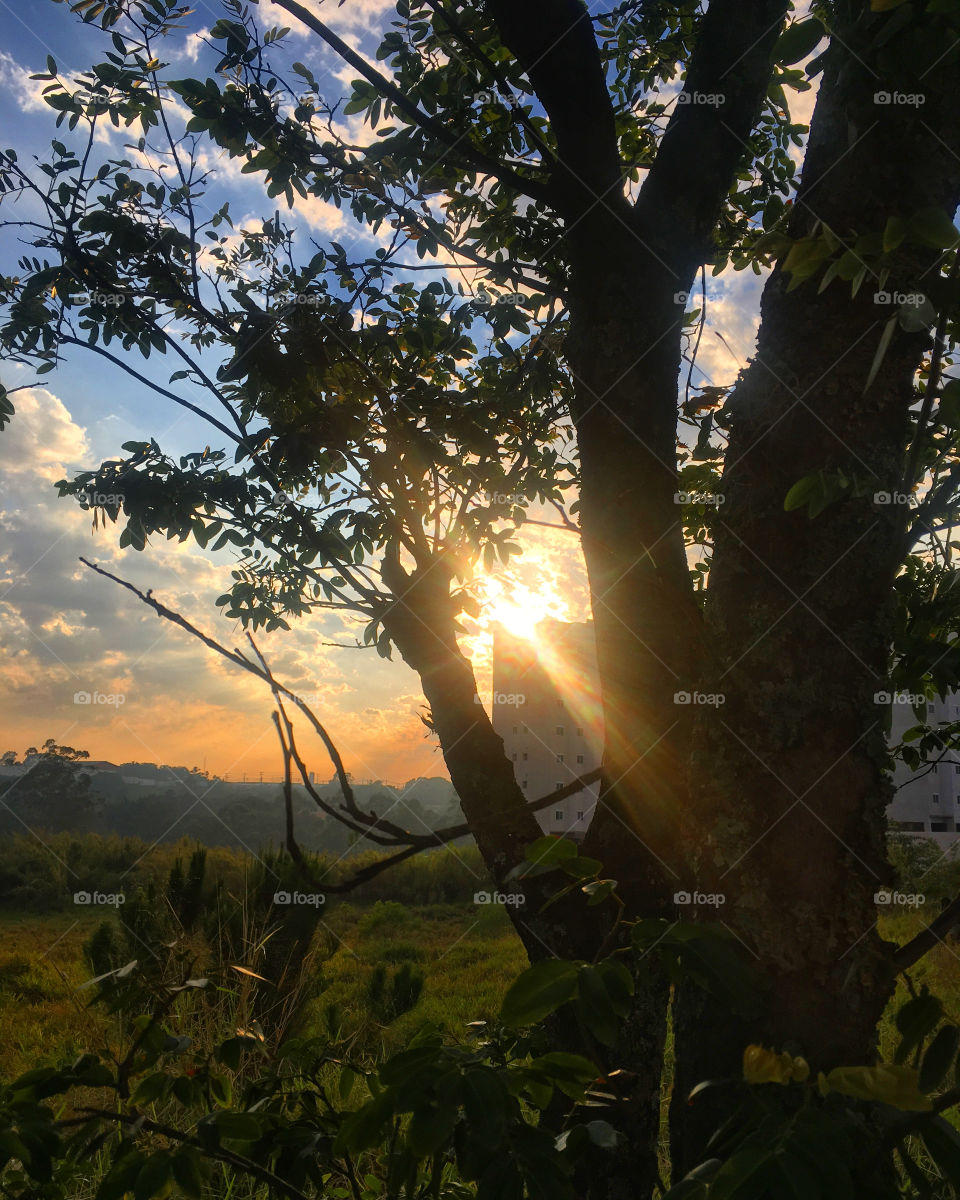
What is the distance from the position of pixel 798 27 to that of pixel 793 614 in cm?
65

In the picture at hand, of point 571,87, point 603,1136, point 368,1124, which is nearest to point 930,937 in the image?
point 603,1136

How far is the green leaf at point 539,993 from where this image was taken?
0.66 meters

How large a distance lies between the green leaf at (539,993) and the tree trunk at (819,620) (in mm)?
323

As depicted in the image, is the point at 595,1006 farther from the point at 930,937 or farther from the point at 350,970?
the point at 350,970

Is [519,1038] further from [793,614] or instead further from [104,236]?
[104,236]

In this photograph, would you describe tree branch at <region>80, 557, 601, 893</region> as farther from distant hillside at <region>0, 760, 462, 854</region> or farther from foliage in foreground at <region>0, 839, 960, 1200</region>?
distant hillside at <region>0, 760, 462, 854</region>

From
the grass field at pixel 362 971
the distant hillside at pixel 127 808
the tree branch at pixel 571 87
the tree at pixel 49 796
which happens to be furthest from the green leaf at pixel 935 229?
the tree at pixel 49 796

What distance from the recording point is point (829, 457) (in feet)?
3.41

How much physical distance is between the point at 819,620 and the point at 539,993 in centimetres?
60

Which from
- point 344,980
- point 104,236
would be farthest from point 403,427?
point 344,980

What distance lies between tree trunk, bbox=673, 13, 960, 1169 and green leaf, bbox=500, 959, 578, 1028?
0.32m

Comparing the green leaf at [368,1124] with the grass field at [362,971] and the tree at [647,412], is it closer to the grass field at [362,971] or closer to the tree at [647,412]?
the tree at [647,412]

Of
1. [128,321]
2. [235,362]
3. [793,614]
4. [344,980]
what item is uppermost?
[128,321]

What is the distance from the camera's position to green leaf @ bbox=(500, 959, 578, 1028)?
66 centimetres
